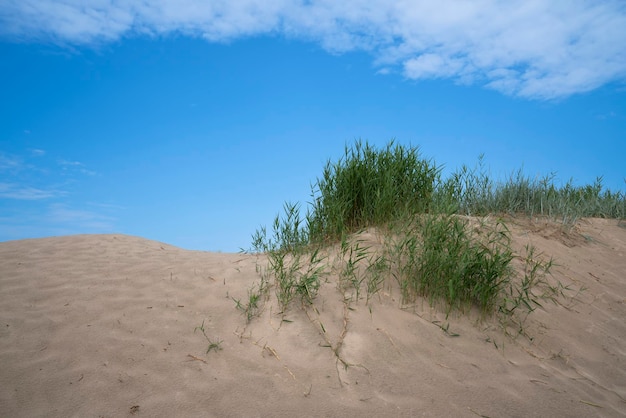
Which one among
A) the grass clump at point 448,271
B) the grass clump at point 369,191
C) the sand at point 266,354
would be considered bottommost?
Result: the sand at point 266,354

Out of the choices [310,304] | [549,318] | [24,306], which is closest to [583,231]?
[549,318]

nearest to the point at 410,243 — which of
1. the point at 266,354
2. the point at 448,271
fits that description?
the point at 448,271

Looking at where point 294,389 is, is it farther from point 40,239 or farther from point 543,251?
point 40,239

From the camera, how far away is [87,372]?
11.1 ft

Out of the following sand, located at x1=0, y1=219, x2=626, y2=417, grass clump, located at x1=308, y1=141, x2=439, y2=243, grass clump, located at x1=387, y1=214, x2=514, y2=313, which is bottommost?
sand, located at x1=0, y1=219, x2=626, y2=417

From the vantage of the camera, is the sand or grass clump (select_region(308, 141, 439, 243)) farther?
grass clump (select_region(308, 141, 439, 243))

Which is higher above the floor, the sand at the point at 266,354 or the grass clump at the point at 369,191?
the grass clump at the point at 369,191

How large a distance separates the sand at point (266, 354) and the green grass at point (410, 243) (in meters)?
0.19

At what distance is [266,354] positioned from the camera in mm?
3549

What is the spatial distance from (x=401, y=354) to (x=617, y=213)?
631cm

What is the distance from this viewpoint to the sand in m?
3.15

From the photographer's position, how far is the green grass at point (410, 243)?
13.9 feet

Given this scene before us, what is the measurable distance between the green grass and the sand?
0.64ft

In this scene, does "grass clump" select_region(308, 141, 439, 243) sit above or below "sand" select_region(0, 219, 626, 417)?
above
